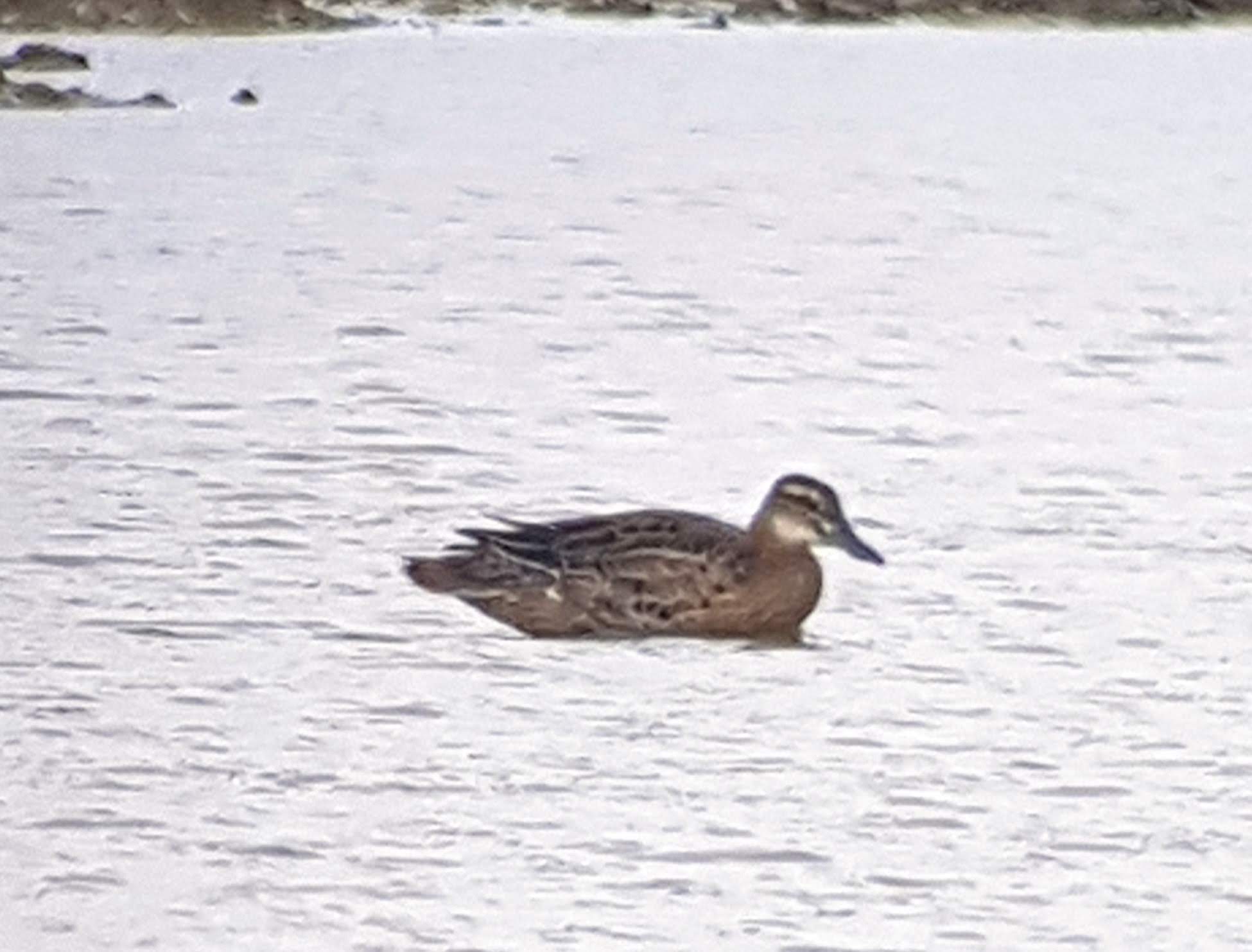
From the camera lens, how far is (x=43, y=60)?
26516 mm

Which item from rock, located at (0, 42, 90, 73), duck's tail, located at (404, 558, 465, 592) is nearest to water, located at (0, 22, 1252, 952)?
duck's tail, located at (404, 558, 465, 592)

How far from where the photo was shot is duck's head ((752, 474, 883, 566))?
1071 cm

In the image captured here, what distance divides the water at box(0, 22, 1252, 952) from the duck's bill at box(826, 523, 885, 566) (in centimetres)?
15

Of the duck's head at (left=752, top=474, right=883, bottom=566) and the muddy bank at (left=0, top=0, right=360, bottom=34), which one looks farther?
the muddy bank at (left=0, top=0, right=360, bottom=34)

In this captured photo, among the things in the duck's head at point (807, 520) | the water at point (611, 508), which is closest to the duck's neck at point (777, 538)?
the duck's head at point (807, 520)

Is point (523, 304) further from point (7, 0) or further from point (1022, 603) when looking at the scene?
point (7, 0)

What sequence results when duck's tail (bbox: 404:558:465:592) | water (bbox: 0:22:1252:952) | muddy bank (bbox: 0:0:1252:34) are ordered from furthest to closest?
muddy bank (bbox: 0:0:1252:34), duck's tail (bbox: 404:558:465:592), water (bbox: 0:22:1252:952)

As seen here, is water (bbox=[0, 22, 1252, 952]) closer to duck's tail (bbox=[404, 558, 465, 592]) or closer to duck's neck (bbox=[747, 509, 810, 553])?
duck's tail (bbox=[404, 558, 465, 592])

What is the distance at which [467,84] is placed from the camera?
91.5 ft

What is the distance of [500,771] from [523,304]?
28.6 ft

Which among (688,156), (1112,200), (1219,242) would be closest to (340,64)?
(688,156)

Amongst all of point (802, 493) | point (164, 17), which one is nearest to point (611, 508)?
point (802, 493)

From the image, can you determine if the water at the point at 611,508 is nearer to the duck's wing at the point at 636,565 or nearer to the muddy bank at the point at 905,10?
the duck's wing at the point at 636,565

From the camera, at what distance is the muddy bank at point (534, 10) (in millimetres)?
29344
